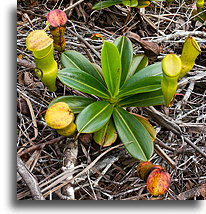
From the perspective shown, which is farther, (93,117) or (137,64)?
(137,64)

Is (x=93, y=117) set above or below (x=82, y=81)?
below

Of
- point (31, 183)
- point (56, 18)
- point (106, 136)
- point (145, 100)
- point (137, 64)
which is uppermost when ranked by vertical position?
point (56, 18)

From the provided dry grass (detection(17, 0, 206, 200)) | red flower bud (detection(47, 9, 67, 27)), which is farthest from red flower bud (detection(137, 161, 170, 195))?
red flower bud (detection(47, 9, 67, 27))

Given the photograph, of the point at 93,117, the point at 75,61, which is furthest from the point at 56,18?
the point at 93,117

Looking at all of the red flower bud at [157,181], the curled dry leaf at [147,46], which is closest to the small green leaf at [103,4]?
the curled dry leaf at [147,46]

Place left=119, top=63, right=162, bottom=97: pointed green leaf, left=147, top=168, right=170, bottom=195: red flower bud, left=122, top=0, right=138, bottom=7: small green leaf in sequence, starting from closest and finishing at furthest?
1. left=147, top=168, right=170, bottom=195: red flower bud
2. left=119, top=63, right=162, bottom=97: pointed green leaf
3. left=122, top=0, right=138, bottom=7: small green leaf

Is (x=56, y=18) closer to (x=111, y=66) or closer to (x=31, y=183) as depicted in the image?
(x=111, y=66)

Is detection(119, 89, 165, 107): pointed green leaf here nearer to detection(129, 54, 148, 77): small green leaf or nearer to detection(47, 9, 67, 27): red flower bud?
detection(129, 54, 148, 77): small green leaf
